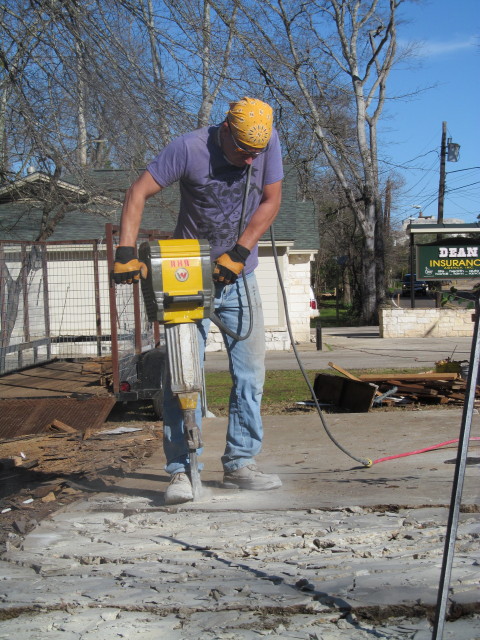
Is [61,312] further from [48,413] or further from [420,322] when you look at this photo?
[420,322]

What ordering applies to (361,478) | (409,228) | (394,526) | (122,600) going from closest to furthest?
(122,600)
(394,526)
(361,478)
(409,228)

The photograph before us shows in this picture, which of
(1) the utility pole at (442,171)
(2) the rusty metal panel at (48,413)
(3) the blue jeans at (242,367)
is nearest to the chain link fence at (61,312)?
(2) the rusty metal panel at (48,413)

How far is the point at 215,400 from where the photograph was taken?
397 inches

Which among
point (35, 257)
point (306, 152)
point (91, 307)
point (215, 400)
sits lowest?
point (215, 400)

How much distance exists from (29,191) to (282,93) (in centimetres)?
571

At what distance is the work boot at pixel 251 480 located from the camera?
13.5 ft

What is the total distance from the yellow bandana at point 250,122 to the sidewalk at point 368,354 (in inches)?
384

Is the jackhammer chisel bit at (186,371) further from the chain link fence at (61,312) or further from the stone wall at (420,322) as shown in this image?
the stone wall at (420,322)

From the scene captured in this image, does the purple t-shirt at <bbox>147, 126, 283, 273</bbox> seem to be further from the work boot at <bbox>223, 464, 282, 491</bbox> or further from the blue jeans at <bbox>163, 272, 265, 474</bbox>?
the work boot at <bbox>223, 464, 282, 491</bbox>

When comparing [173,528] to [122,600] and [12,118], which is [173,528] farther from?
[12,118]

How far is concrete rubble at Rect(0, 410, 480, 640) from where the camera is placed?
2457 mm

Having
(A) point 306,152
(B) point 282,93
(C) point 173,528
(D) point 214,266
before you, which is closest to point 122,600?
(C) point 173,528

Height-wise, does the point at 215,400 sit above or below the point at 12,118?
below

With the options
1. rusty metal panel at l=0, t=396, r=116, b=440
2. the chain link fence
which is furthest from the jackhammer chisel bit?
the chain link fence
